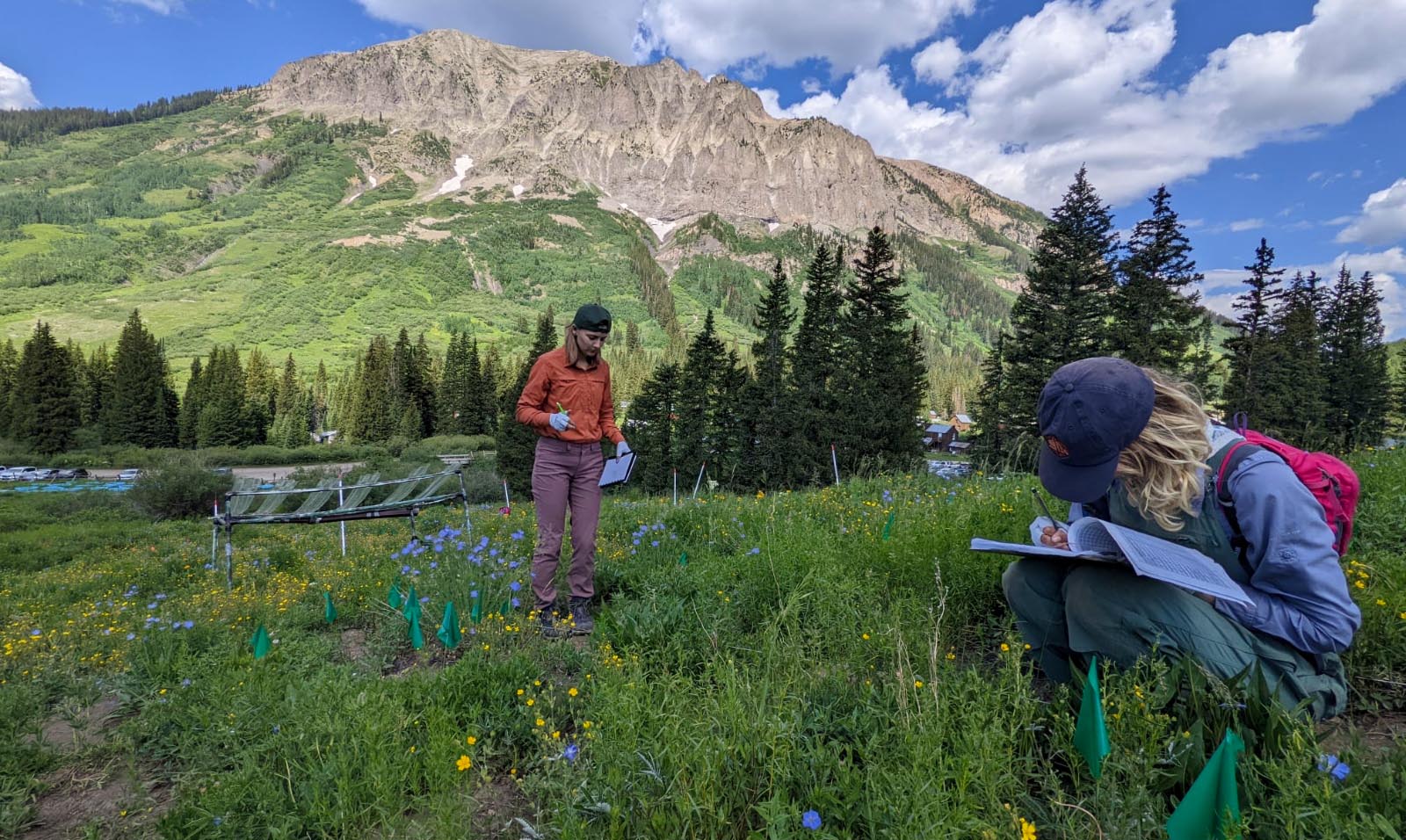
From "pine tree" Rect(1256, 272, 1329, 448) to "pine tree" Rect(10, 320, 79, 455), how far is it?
11069 cm

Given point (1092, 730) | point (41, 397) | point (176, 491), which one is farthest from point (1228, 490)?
point (41, 397)

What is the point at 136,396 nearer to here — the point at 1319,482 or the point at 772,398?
the point at 772,398

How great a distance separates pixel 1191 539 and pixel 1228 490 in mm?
230

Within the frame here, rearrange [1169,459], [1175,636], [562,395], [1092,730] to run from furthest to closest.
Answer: [562,395]
[1169,459]
[1175,636]
[1092,730]

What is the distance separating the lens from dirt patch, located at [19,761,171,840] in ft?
8.21

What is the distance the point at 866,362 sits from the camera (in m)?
35.2

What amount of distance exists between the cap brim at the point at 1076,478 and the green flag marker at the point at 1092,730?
77 cm

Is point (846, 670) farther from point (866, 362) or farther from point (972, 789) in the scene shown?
point (866, 362)

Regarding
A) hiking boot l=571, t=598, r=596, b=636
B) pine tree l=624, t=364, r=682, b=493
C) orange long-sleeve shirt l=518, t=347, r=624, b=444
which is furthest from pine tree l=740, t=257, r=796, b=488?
hiking boot l=571, t=598, r=596, b=636

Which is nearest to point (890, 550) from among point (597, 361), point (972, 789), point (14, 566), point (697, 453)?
point (972, 789)

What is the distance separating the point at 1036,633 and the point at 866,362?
33.9m

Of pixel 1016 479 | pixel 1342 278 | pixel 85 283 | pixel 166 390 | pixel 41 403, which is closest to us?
pixel 1016 479

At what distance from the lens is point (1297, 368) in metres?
38.9

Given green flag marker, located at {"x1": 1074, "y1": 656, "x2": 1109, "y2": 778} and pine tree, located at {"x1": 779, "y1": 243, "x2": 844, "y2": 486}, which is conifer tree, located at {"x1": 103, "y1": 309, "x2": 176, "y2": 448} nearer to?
pine tree, located at {"x1": 779, "y1": 243, "x2": 844, "y2": 486}
